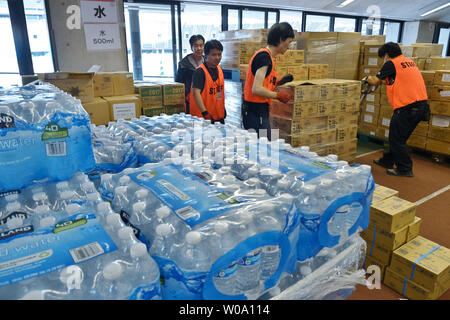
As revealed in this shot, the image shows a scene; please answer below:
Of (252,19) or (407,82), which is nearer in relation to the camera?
(407,82)

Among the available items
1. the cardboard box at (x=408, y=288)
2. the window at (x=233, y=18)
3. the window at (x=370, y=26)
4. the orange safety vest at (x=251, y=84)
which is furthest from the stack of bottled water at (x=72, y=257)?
the window at (x=370, y=26)

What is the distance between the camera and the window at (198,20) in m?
6.57

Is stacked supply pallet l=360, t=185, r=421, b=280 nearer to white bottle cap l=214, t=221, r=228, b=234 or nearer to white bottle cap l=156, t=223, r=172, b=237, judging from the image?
white bottle cap l=214, t=221, r=228, b=234

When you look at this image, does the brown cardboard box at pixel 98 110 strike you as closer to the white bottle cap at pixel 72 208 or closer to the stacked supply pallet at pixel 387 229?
the white bottle cap at pixel 72 208

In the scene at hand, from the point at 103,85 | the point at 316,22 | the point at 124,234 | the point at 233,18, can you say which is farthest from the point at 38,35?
the point at 316,22

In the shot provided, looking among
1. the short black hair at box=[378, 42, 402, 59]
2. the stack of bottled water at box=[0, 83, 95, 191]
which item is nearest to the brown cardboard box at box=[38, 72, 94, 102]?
the stack of bottled water at box=[0, 83, 95, 191]

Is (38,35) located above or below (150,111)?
above

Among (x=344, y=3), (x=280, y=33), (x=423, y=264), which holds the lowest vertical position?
(x=423, y=264)

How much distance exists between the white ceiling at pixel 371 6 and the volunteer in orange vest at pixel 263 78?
13.5 ft

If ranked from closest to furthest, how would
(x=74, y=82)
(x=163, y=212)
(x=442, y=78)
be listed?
1. (x=163, y=212)
2. (x=74, y=82)
3. (x=442, y=78)

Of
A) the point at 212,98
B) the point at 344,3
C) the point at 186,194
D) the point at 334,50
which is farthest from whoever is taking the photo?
the point at 344,3

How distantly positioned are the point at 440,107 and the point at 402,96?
115 cm

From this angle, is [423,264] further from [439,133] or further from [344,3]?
[344,3]

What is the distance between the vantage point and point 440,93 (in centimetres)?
487
